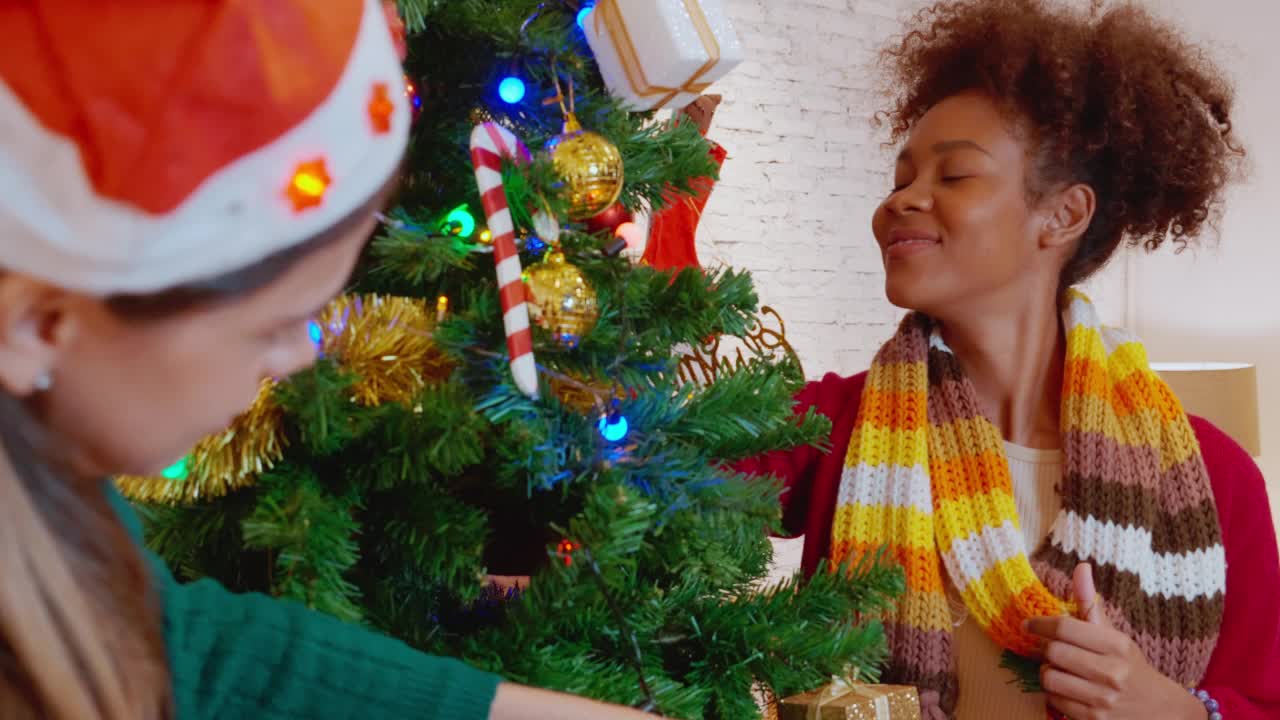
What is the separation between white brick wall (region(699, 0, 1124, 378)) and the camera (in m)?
3.06

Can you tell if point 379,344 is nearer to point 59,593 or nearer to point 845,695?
point 59,593

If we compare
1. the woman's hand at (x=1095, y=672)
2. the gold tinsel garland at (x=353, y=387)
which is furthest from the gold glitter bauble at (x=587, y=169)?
the woman's hand at (x=1095, y=672)

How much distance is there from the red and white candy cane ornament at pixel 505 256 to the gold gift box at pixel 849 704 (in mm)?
337

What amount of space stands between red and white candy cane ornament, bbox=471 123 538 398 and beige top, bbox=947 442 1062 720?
31.0 inches

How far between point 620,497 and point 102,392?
0.96 feet

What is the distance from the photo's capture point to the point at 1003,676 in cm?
119

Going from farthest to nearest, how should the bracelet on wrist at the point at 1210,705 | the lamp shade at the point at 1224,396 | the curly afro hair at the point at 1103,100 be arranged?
1. the lamp shade at the point at 1224,396
2. the curly afro hair at the point at 1103,100
3. the bracelet on wrist at the point at 1210,705

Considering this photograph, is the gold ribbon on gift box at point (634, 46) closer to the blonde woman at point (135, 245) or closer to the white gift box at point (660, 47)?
the white gift box at point (660, 47)

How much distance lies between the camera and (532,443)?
0.61 meters

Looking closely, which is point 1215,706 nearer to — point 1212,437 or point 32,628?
point 1212,437

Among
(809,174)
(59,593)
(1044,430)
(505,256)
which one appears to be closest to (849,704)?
(505,256)

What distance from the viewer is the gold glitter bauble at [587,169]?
2.12 ft

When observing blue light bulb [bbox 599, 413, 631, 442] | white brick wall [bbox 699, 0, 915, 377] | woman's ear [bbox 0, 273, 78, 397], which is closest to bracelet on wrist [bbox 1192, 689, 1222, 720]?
blue light bulb [bbox 599, 413, 631, 442]

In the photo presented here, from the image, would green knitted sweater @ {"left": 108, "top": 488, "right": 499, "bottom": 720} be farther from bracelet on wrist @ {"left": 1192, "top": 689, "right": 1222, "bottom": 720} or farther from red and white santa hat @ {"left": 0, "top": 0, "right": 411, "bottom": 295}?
bracelet on wrist @ {"left": 1192, "top": 689, "right": 1222, "bottom": 720}
